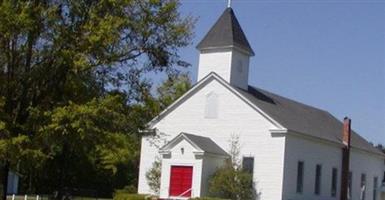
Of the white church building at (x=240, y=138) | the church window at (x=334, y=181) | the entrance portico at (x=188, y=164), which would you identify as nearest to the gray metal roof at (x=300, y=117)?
the white church building at (x=240, y=138)

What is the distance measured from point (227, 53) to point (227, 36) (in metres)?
1.15

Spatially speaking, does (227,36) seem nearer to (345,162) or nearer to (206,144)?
(206,144)

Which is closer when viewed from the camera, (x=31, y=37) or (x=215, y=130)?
(x=31, y=37)

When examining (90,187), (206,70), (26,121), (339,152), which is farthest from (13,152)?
(90,187)

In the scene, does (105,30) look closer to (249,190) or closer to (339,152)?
(249,190)

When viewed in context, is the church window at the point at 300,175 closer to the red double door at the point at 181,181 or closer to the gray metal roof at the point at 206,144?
the gray metal roof at the point at 206,144

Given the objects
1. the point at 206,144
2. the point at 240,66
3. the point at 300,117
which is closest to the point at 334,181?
the point at 300,117

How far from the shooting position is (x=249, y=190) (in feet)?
135

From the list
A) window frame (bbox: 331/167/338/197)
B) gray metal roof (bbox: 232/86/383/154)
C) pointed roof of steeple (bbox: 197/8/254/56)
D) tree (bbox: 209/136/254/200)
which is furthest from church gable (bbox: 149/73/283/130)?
window frame (bbox: 331/167/338/197)

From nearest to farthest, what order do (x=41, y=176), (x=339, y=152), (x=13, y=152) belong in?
(x=13, y=152)
(x=339, y=152)
(x=41, y=176)

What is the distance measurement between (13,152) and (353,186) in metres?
36.4

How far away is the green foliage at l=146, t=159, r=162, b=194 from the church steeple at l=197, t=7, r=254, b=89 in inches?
251

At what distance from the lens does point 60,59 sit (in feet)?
70.8

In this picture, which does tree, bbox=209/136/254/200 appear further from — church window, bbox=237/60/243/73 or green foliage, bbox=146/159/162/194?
church window, bbox=237/60/243/73
